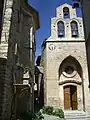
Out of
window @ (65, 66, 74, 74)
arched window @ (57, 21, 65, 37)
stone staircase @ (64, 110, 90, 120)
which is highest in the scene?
arched window @ (57, 21, 65, 37)

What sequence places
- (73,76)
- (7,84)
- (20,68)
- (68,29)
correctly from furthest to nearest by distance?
(68,29), (73,76), (20,68), (7,84)

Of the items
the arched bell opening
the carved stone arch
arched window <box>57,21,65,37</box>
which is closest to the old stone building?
arched window <box>57,21,65,37</box>

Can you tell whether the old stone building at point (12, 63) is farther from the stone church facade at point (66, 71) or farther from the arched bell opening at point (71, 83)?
the arched bell opening at point (71, 83)

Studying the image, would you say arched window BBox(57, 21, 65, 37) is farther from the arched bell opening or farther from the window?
the window

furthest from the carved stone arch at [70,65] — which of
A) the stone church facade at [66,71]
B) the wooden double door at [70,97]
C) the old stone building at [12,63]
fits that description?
the old stone building at [12,63]

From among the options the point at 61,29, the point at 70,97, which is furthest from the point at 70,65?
the point at 61,29

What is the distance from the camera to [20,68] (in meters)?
11.0

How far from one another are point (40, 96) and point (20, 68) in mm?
10354

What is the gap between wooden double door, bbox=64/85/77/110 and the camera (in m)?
17.2

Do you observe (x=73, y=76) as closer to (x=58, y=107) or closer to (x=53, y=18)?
(x=58, y=107)

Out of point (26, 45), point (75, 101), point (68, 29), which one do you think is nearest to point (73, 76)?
point (75, 101)

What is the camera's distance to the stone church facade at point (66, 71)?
1647 centimetres

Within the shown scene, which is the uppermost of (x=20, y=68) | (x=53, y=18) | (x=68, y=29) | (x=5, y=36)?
(x=53, y=18)

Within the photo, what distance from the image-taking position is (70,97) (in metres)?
17.6
